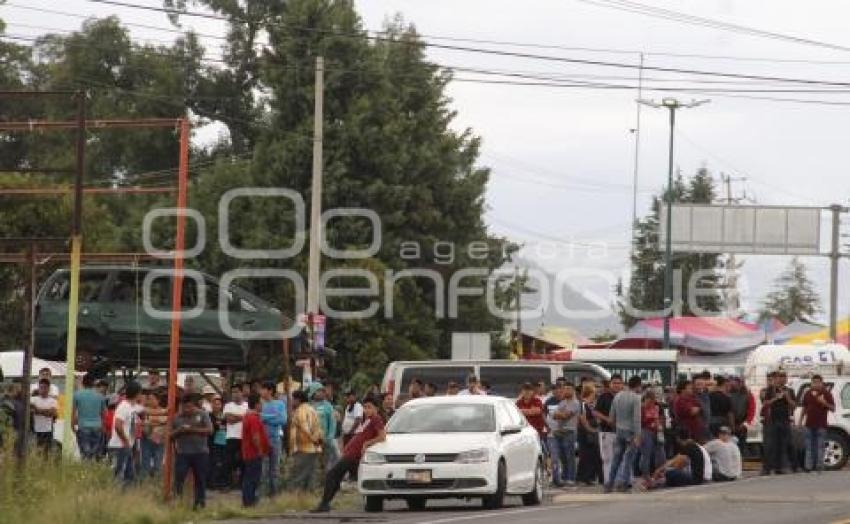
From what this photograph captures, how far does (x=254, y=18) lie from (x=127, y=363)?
41.4m

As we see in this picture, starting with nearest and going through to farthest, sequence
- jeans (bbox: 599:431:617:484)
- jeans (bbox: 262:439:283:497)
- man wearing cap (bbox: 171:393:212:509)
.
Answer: man wearing cap (bbox: 171:393:212:509), jeans (bbox: 262:439:283:497), jeans (bbox: 599:431:617:484)

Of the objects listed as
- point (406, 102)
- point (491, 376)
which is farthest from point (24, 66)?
point (491, 376)

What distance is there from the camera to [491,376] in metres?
34.1

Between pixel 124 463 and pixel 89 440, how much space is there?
4.21ft

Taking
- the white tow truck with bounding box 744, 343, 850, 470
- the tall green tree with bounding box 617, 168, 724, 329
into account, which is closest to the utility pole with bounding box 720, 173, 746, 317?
the tall green tree with bounding box 617, 168, 724, 329

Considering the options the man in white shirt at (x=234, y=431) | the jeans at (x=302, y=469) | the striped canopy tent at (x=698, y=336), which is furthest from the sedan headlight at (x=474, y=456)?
the striped canopy tent at (x=698, y=336)

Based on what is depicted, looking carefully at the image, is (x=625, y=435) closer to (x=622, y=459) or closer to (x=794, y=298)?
(x=622, y=459)

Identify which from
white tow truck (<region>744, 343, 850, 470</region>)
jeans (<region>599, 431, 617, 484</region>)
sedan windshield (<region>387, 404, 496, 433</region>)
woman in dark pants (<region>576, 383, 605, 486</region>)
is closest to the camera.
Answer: sedan windshield (<region>387, 404, 496, 433</region>)

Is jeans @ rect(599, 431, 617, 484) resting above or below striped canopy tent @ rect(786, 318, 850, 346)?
below

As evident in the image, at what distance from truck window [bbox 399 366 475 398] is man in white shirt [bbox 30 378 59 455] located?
Result: 8.35 metres

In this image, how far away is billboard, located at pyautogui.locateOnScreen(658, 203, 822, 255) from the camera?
65.5m

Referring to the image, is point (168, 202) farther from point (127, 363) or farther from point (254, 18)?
point (127, 363)

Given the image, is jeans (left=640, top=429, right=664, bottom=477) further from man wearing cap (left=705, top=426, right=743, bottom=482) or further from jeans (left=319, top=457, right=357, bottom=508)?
jeans (left=319, top=457, right=357, bottom=508)

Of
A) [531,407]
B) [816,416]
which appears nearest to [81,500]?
[531,407]
